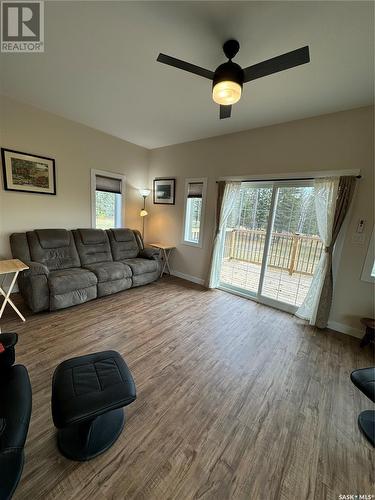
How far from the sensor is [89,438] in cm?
124

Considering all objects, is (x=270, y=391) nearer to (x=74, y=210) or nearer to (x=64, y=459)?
(x=64, y=459)

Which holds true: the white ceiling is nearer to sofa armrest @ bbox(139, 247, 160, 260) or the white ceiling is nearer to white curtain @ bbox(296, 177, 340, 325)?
white curtain @ bbox(296, 177, 340, 325)

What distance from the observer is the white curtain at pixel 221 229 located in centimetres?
353

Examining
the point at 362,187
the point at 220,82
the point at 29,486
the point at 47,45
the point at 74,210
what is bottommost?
the point at 29,486

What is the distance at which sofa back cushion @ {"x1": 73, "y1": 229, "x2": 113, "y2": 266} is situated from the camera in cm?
352

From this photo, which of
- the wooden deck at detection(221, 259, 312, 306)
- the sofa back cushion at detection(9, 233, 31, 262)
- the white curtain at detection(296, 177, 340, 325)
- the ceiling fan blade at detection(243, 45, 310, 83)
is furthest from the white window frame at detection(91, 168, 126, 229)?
the white curtain at detection(296, 177, 340, 325)

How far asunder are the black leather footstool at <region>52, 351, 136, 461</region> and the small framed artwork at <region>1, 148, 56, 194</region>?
116 inches

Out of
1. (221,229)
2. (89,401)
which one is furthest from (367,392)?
(221,229)

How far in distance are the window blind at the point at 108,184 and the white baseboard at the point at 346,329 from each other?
4449 mm

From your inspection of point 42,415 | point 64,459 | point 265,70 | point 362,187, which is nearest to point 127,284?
point 42,415

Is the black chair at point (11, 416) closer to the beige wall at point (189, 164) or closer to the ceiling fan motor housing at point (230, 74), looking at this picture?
the ceiling fan motor housing at point (230, 74)

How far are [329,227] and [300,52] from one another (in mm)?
2027

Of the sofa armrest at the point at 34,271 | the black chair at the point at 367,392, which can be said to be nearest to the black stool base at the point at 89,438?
the black chair at the point at 367,392

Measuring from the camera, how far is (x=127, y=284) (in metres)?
3.53
